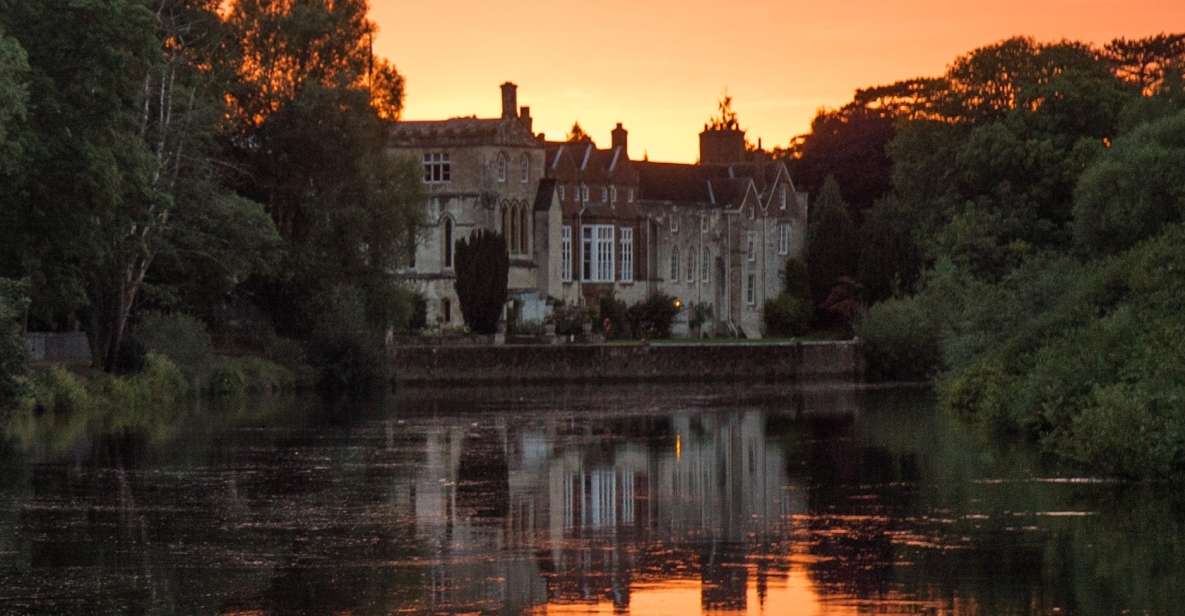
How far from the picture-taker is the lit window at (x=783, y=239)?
10238 centimetres

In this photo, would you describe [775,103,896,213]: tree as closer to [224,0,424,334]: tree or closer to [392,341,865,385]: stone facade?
[392,341,865,385]: stone facade

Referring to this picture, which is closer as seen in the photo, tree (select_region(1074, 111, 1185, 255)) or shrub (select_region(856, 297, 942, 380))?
tree (select_region(1074, 111, 1185, 255))

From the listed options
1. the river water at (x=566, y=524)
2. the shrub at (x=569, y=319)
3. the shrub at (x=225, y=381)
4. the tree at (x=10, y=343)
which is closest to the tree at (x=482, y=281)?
the shrub at (x=569, y=319)

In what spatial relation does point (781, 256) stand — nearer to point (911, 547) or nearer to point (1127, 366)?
point (1127, 366)

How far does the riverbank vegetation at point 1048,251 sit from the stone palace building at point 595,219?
8301 mm

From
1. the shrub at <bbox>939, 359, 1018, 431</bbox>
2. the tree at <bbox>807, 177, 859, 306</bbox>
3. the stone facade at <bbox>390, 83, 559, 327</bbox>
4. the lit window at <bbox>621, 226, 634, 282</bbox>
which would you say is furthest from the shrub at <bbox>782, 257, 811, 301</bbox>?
the shrub at <bbox>939, 359, 1018, 431</bbox>

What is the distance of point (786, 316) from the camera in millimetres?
95000

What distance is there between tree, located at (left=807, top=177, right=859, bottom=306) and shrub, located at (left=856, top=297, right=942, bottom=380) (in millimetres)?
18974

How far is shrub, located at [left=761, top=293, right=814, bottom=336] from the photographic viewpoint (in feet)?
312

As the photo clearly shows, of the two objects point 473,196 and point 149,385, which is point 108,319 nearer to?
point 149,385

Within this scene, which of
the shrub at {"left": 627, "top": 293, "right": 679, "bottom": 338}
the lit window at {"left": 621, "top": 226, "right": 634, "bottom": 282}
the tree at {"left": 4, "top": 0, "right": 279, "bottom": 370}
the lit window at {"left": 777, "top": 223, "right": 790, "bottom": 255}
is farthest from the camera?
the lit window at {"left": 777, "top": 223, "right": 790, "bottom": 255}

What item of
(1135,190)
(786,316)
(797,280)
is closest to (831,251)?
(797,280)

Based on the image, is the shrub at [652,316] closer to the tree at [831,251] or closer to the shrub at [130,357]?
the tree at [831,251]

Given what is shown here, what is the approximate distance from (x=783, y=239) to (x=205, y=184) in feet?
174
